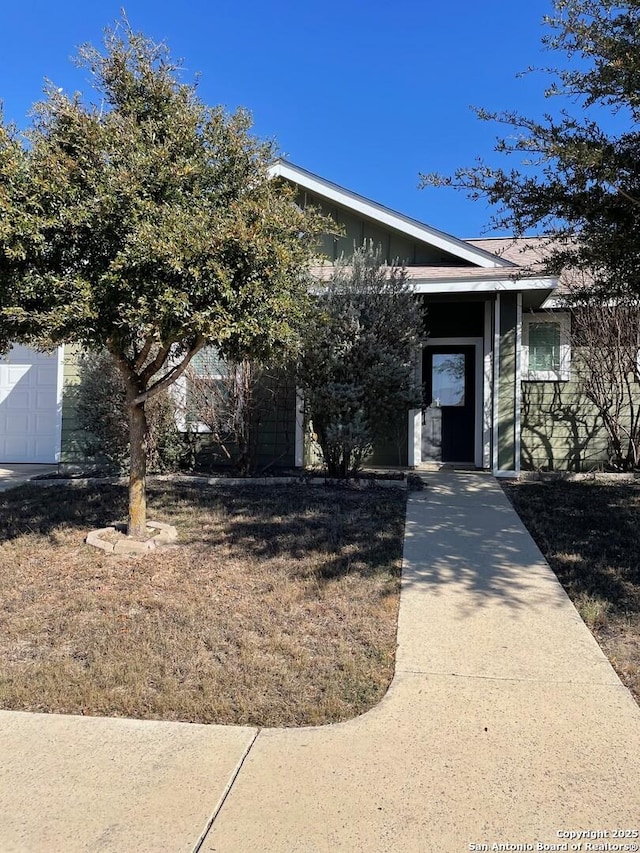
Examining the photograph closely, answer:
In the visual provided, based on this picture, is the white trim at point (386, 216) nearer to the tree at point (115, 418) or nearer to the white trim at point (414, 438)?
the white trim at point (414, 438)

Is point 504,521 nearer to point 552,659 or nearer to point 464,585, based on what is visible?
point 464,585

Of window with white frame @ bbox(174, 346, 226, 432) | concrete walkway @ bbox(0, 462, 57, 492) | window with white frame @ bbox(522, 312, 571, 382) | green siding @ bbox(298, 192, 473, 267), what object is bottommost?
concrete walkway @ bbox(0, 462, 57, 492)

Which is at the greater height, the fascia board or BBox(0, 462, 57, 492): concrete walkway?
the fascia board

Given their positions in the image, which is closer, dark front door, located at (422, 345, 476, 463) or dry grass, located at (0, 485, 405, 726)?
dry grass, located at (0, 485, 405, 726)

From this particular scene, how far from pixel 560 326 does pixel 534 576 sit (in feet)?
22.3

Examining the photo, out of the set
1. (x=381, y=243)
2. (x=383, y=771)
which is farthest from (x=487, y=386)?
(x=383, y=771)

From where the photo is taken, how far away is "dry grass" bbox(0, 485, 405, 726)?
303cm

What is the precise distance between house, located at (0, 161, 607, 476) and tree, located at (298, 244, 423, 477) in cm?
Answer: 111

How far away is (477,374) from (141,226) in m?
7.56

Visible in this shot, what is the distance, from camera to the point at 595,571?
4730 mm

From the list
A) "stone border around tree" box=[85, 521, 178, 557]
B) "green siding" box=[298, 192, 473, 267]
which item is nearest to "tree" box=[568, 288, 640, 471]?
"green siding" box=[298, 192, 473, 267]

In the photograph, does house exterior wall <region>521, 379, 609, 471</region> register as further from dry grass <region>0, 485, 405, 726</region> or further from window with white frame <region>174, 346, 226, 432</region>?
window with white frame <region>174, 346, 226, 432</region>

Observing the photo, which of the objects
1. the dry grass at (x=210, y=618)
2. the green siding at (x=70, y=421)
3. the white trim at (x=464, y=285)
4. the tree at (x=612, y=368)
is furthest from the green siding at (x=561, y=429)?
the green siding at (x=70, y=421)

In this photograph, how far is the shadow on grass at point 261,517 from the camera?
523 cm
